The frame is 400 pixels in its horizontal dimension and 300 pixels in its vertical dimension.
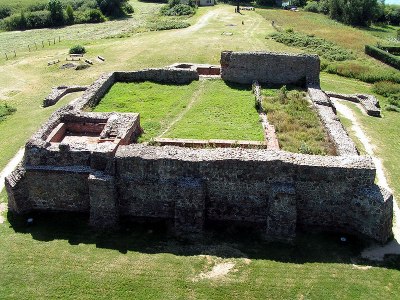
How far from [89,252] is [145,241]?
1.92m

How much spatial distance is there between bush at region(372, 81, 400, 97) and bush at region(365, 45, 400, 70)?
5492 millimetres

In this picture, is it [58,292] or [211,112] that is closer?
[58,292]

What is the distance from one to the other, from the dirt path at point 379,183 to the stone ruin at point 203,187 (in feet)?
1.12

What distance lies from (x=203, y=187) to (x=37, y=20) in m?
50.5

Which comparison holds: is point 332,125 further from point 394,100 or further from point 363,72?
point 363,72

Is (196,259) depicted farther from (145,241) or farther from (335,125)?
(335,125)

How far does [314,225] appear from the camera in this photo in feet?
52.3

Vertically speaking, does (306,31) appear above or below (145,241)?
above

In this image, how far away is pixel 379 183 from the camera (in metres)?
18.8

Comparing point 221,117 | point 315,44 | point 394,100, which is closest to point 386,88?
point 394,100

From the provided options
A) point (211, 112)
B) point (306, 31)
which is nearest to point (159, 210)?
point (211, 112)

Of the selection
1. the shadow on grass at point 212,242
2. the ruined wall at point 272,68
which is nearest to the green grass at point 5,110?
the shadow on grass at point 212,242

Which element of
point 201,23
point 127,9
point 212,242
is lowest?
point 212,242

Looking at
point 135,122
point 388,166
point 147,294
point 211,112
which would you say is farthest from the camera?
point 211,112
